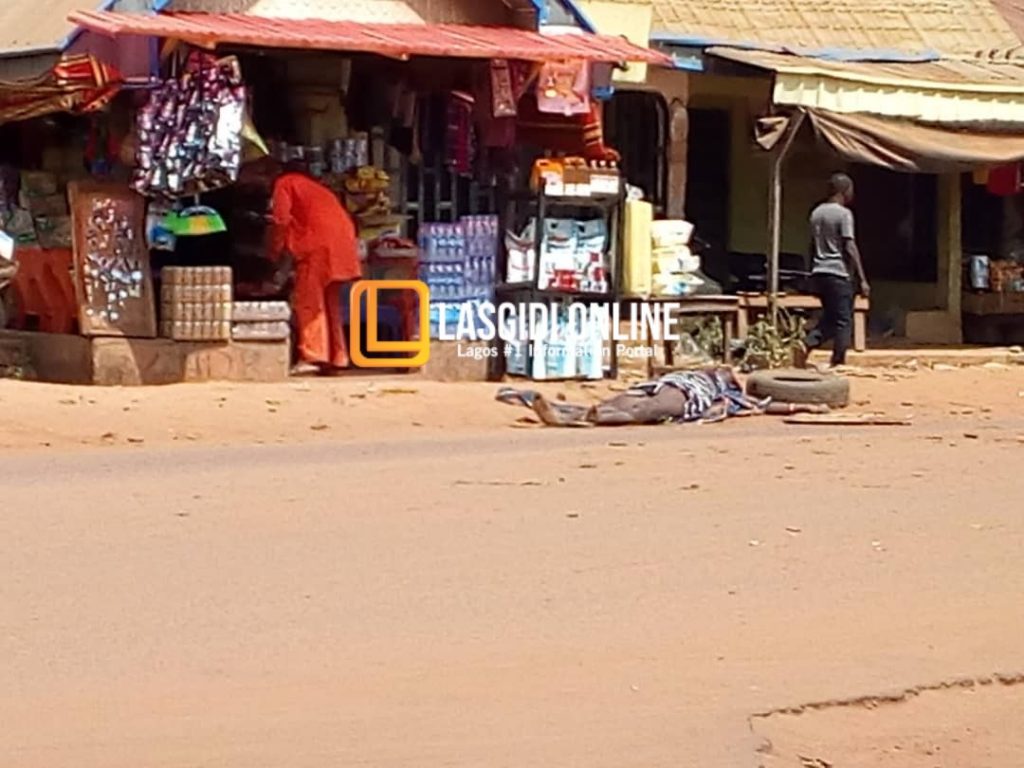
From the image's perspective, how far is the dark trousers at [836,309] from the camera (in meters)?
17.4

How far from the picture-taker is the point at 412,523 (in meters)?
9.71

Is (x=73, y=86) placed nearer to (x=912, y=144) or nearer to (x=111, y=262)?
(x=111, y=262)

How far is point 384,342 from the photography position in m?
16.0

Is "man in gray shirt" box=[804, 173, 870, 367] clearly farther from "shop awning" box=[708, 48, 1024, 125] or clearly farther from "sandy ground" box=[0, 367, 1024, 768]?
"sandy ground" box=[0, 367, 1024, 768]

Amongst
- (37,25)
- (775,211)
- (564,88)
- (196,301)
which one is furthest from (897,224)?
(37,25)

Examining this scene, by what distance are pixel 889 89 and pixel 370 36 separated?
512 centimetres

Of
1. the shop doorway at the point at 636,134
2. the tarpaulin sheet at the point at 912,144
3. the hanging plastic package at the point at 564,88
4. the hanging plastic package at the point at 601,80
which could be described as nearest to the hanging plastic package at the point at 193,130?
the hanging plastic package at the point at 564,88

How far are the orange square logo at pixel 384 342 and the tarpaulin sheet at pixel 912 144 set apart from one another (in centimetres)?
372

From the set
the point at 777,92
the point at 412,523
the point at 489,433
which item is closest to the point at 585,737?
the point at 412,523

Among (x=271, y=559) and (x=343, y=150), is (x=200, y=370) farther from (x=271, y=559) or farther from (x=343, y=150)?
(x=271, y=559)

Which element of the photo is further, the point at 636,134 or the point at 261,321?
the point at 636,134

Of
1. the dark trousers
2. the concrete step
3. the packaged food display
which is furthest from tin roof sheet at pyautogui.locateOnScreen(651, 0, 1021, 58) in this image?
the concrete step

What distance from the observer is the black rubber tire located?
15.0 metres

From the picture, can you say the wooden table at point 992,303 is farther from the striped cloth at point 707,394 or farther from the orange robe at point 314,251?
the orange robe at point 314,251
